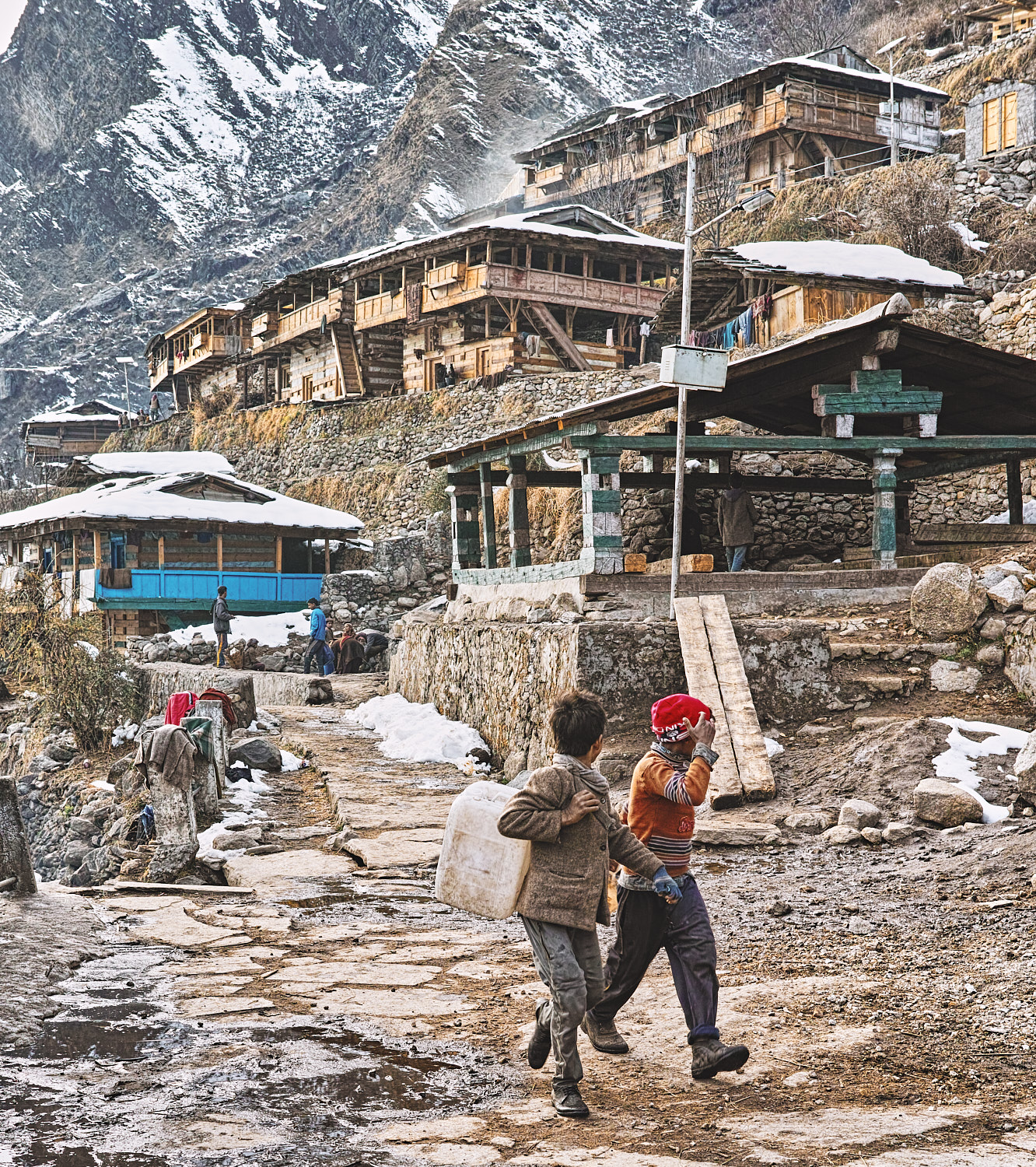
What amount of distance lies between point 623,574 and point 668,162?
39.3 m

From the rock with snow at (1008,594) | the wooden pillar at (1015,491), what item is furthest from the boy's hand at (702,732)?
the wooden pillar at (1015,491)

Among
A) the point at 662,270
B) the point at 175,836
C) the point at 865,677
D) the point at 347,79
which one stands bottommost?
the point at 175,836

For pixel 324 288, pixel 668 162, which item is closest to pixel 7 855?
pixel 324 288

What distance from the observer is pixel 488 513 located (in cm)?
1476

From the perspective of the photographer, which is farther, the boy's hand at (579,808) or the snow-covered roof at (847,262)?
the snow-covered roof at (847,262)

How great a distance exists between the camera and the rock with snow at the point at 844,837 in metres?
6.77

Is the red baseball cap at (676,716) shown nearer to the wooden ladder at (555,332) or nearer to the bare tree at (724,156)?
the wooden ladder at (555,332)

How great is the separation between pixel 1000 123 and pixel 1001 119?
10cm

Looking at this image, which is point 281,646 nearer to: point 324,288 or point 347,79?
point 324,288

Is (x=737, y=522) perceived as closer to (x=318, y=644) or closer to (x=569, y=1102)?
(x=569, y=1102)

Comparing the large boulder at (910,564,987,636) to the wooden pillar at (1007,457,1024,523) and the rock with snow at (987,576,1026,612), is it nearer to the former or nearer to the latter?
the rock with snow at (987,576,1026,612)

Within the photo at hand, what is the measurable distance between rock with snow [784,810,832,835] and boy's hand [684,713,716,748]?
3534 mm

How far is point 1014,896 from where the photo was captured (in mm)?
5070

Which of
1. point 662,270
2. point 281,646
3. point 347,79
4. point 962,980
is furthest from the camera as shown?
point 347,79
